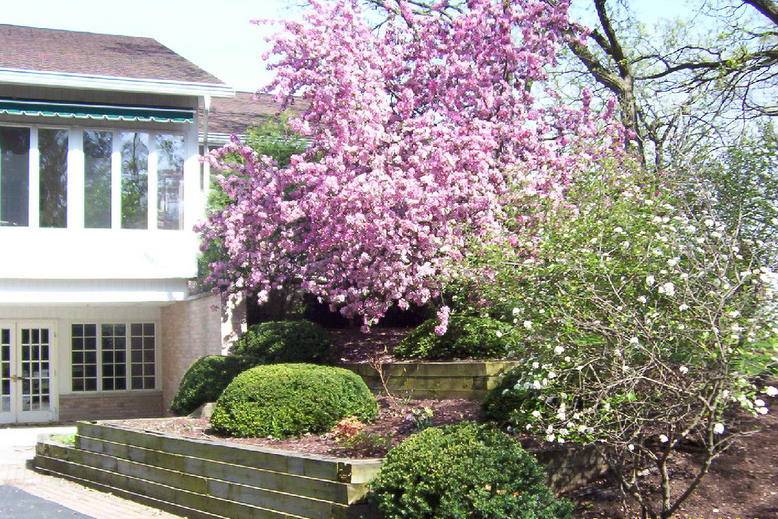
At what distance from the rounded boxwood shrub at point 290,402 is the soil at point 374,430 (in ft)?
0.40

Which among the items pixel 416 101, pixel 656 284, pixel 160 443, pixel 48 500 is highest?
pixel 416 101

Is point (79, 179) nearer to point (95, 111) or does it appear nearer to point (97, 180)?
point (97, 180)

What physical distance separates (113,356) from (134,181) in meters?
5.03

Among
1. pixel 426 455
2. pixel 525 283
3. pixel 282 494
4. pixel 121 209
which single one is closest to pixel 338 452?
pixel 282 494

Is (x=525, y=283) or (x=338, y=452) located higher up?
(x=525, y=283)

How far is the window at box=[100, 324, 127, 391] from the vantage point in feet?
62.8

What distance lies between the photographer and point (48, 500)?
34.3ft

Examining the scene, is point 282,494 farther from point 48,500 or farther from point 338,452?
point 48,500

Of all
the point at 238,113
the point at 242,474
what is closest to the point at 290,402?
the point at 242,474

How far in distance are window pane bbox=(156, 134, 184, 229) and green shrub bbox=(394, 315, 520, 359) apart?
5.65 m

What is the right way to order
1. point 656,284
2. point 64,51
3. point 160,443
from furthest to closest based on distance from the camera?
point 64,51 → point 160,443 → point 656,284

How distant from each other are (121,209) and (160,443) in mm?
6475

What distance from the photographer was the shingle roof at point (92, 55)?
15422 mm

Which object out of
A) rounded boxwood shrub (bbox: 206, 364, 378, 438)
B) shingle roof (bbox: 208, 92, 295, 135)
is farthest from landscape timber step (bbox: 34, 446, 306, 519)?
shingle roof (bbox: 208, 92, 295, 135)
